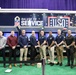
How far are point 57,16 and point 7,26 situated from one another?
2773mm

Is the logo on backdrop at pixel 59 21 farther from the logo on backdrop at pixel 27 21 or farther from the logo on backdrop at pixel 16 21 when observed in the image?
the logo on backdrop at pixel 16 21

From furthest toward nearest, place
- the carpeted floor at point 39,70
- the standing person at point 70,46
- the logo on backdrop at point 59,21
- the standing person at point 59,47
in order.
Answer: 1. the logo on backdrop at point 59,21
2. the standing person at point 59,47
3. the standing person at point 70,46
4. the carpeted floor at point 39,70

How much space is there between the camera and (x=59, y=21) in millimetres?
11797

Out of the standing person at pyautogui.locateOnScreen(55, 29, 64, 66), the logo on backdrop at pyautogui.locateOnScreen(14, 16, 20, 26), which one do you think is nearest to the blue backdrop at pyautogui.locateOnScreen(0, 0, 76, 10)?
the logo on backdrop at pyautogui.locateOnScreen(14, 16, 20, 26)

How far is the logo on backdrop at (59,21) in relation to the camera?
11766 millimetres

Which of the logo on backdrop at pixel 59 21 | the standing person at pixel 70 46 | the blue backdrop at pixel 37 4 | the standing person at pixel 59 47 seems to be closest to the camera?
the standing person at pixel 70 46

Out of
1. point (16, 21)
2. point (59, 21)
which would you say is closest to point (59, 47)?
point (59, 21)

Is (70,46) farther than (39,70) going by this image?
Yes

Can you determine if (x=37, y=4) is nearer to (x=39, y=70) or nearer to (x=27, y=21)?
(x=27, y=21)

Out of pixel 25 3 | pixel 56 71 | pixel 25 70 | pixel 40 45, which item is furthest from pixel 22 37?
pixel 25 3

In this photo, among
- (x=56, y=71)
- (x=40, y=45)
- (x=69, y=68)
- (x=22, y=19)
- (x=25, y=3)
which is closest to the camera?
(x=56, y=71)

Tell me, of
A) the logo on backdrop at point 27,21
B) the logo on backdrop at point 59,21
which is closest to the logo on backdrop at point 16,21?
the logo on backdrop at point 27,21

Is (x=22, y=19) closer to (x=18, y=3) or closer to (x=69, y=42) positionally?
(x=69, y=42)

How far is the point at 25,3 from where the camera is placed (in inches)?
794
